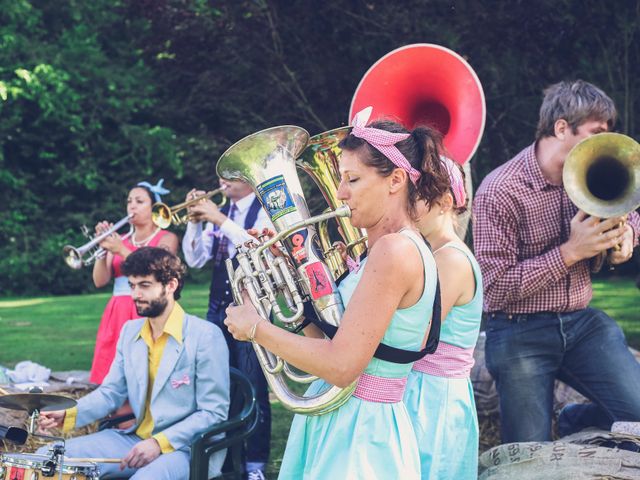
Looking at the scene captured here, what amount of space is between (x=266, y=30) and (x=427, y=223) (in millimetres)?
5498

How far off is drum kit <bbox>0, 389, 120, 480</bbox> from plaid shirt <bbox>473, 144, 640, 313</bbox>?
1.78m

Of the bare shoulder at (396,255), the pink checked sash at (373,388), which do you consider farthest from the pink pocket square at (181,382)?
the bare shoulder at (396,255)

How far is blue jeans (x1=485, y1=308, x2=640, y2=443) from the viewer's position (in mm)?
3746

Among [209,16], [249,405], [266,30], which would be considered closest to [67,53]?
[209,16]

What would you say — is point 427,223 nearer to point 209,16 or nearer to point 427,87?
point 427,87

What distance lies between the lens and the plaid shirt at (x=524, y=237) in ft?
12.4

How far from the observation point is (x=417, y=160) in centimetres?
267

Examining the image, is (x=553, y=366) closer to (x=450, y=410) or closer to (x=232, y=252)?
(x=450, y=410)

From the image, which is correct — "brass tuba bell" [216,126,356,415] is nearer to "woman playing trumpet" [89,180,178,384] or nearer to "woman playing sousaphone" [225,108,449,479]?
"woman playing sousaphone" [225,108,449,479]

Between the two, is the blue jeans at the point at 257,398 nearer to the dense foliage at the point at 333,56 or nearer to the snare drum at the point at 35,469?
the snare drum at the point at 35,469

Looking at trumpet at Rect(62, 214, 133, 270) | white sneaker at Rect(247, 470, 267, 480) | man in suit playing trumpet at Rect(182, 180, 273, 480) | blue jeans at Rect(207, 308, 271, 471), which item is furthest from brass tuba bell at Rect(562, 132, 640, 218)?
trumpet at Rect(62, 214, 133, 270)

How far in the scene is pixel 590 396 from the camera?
12.6 ft

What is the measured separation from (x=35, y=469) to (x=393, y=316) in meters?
1.67

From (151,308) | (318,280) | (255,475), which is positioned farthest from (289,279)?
(255,475)
